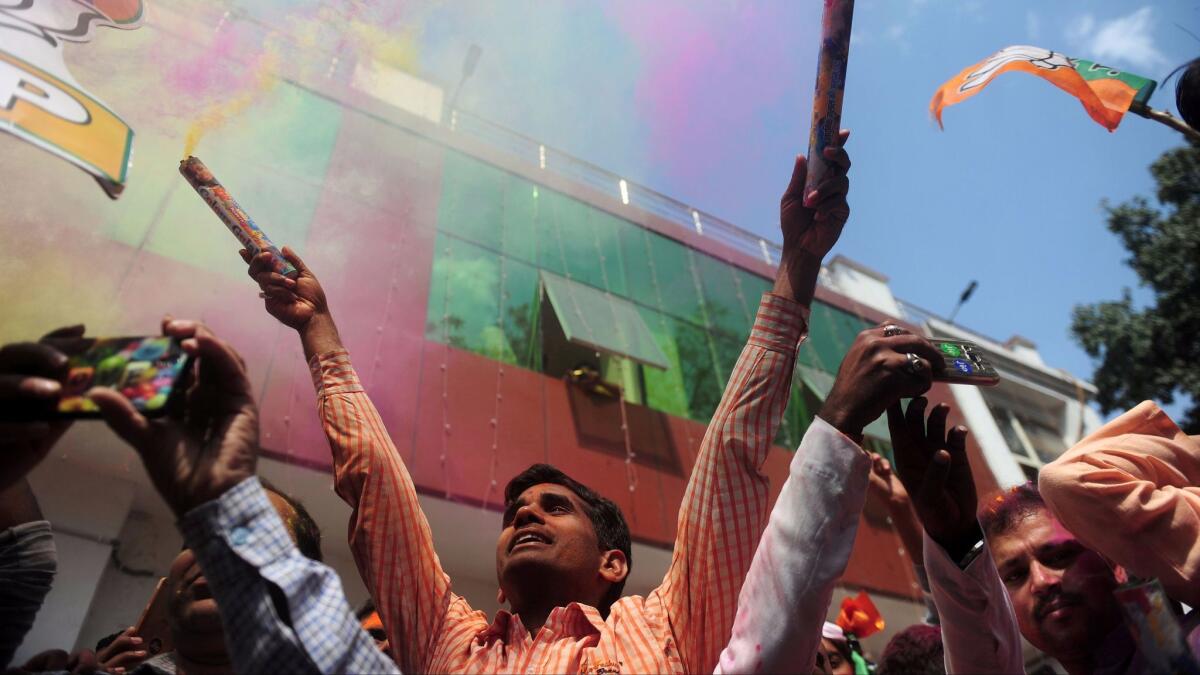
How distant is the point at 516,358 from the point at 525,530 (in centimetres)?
455

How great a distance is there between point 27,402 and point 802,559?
1131 millimetres

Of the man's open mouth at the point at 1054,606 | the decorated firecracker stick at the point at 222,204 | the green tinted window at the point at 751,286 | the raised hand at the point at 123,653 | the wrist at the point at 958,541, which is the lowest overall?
the raised hand at the point at 123,653

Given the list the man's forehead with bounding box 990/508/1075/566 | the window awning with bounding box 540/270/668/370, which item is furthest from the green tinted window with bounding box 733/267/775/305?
the man's forehead with bounding box 990/508/1075/566

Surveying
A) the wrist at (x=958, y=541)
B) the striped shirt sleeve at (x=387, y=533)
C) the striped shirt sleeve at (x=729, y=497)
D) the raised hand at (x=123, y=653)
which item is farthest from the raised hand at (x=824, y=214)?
the raised hand at (x=123, y=653)

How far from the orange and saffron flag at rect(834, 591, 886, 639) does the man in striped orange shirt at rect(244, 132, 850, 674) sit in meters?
2.82

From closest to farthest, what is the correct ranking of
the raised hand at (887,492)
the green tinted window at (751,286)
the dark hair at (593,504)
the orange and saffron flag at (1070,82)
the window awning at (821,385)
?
the dark hair at (593,504) < the raised hand at (887,492) < the orange and saffron flag at (1070,82) < the window awning at (821,385) < the green tinted window at (751,286)

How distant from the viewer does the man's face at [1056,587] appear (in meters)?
1.58

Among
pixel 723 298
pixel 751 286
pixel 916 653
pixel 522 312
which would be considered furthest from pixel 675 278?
pixel 916 653

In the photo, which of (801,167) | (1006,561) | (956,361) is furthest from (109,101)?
(1006,561)

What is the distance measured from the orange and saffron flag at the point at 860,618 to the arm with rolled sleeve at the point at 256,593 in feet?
12.0

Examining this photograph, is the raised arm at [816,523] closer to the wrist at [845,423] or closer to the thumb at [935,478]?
the wrist at [845,423]

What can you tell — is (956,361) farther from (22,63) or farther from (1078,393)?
(1078,393)

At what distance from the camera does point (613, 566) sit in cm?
186

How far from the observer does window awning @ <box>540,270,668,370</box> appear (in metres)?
6.36
